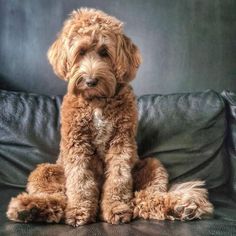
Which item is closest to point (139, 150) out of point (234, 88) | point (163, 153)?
point (163, 153)

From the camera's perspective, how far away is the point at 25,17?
9.57 feet

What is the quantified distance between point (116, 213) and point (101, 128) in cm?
40

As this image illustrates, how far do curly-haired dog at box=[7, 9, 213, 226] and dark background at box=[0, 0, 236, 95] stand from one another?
29.9 inches

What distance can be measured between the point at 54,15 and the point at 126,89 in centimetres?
100

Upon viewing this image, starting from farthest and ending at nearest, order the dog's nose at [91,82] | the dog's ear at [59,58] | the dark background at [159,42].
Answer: the dark background at [159,42] → the dog's ear at [59,58] → the dog's nose at [91,82]

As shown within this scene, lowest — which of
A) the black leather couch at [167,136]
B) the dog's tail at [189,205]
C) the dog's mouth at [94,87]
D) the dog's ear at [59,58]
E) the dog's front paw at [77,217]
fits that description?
the dog's front paw at [77,217]

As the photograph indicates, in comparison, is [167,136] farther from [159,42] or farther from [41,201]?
[41,201]

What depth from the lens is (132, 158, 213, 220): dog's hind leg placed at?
195 cm

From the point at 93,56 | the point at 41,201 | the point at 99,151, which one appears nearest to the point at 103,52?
the point at 93,56

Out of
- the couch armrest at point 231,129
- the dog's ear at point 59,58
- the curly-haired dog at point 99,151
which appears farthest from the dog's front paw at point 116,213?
the couch armrest at point 231,129

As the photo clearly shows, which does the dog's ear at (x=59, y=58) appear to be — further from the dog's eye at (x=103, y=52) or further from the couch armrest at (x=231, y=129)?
the couch armrest at (x=231, y=129)

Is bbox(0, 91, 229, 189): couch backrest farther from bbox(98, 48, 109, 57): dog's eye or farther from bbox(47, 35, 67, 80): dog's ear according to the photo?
bbox(98, 48, 109, 57): dog's eye

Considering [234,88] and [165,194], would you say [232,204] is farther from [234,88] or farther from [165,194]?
[234,88]

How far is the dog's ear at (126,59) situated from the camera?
2.06m
